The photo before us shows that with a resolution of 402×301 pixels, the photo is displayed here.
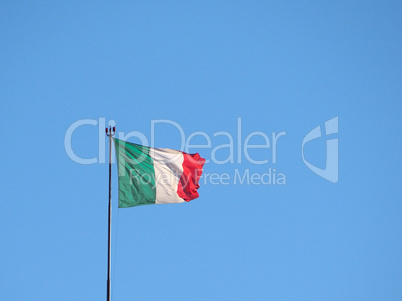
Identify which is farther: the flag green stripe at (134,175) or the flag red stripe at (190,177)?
the flag red stripe at (190,177)

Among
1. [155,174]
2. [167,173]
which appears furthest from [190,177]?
[155,174]

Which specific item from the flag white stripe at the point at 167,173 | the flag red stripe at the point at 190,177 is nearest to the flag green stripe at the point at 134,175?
the flag white stripe at the point at 167,173

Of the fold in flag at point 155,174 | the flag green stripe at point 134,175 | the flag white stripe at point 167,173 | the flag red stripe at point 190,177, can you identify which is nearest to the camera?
the flag green stripe at point 134,175

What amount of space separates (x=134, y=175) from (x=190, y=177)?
481 cm

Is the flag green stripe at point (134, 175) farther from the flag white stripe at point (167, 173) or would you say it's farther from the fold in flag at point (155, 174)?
the flag white stripe at point (167, 173)

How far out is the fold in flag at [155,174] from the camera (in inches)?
1540

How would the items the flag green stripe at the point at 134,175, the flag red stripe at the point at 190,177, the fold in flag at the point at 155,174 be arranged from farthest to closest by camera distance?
the flag red stripe at the point at 190,177
the fold in flag at the point at 155,174
the flag green stripe at the point at 134,175

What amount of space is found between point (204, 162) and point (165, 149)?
10.2ft

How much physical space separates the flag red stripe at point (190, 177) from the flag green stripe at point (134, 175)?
100 inches

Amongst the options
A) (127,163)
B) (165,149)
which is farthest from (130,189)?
(165,149)

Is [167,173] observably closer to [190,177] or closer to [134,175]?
[190,177]

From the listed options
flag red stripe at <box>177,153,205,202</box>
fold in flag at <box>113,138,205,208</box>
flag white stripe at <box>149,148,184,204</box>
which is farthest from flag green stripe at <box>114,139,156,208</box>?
flag red stripe at <box>177,153,205,202</box>

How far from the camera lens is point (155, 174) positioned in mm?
41375

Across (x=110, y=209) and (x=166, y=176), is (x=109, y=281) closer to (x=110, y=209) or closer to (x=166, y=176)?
(x=110, y=209)
